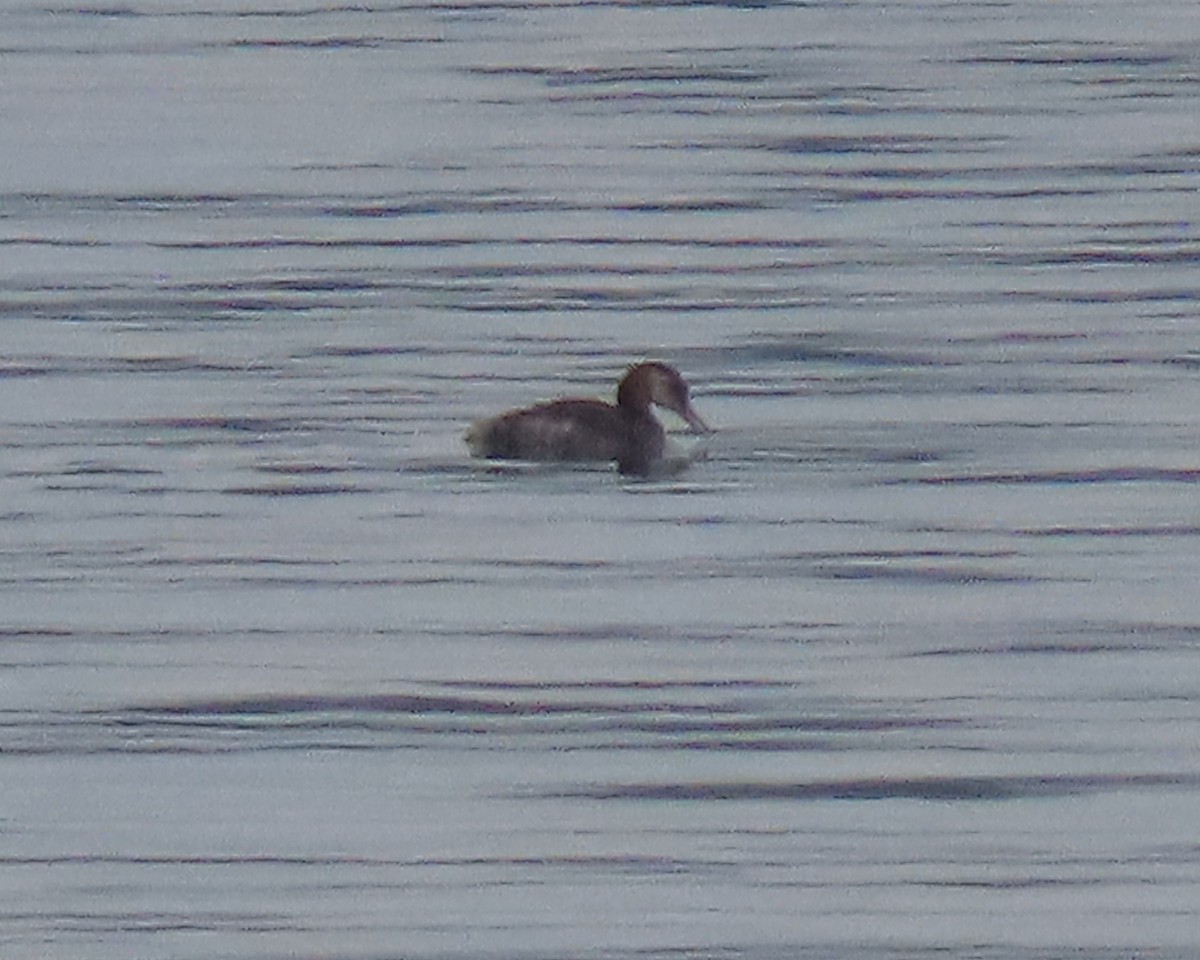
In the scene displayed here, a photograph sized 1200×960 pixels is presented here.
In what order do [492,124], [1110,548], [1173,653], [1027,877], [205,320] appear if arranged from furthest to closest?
[492,124] < [205,320] < [1110,548] < [1173,653] < [1027,877]

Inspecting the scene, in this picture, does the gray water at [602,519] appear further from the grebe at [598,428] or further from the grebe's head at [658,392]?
the grebe's head at [658,392]

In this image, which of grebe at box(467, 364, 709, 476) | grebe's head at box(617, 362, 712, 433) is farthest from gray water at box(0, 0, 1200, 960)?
grebe's head at box(617, 362, 712, 433)

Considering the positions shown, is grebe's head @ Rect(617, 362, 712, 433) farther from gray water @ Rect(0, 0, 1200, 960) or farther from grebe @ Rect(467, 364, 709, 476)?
gray water @ Rect(0, 0, 1200, 960)

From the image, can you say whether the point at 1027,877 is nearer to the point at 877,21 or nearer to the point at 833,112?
the point at 833,112

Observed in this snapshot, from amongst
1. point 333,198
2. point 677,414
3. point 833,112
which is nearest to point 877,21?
point 833,112

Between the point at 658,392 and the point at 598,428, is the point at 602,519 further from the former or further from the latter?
the point at 658,392

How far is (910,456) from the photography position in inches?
538

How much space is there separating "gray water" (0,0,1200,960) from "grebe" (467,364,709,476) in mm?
87

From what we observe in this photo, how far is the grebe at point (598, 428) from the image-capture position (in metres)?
13.8

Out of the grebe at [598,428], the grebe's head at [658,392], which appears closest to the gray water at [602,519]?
the grebe at [598,428]

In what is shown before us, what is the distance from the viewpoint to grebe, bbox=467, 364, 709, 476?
13797mm

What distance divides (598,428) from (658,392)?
1.07 ft

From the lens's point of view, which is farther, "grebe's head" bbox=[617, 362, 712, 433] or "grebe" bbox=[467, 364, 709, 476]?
"grebe's head" bbox=[617, 362, 712, 433]

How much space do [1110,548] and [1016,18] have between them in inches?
538
